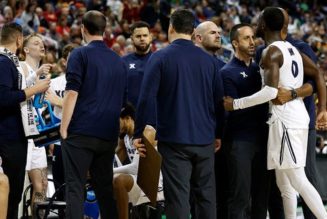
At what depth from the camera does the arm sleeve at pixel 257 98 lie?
19.5ft

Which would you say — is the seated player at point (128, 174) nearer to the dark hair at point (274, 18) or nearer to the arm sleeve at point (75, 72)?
the arm sleeve at point (75, 72)

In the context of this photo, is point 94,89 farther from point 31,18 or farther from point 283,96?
point 31,18

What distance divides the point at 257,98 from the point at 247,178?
751 mm

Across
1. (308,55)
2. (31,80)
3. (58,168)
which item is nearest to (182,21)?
(308,55)

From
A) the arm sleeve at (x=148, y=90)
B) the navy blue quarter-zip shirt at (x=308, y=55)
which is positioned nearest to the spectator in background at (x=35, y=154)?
the arm sleeve at (x=148, y=90)

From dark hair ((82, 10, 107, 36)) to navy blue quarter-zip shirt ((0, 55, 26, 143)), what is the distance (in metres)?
0.72

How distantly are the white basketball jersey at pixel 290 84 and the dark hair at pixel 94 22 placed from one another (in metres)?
1.48

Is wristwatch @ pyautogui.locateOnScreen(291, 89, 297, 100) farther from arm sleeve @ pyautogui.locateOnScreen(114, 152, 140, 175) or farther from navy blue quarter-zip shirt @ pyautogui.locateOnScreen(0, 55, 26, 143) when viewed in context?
navy blue quarter-zip shirt @ pyautogui.locateOnScreen(0, 55, 26, 143)

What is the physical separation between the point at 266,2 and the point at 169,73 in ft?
65.9

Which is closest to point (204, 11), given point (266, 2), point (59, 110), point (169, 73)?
point (266, 2)

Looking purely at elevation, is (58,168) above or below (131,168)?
below

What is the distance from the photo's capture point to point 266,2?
82.2ft

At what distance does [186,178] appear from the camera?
5.62m

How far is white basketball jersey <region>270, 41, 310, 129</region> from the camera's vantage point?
6105 mm
